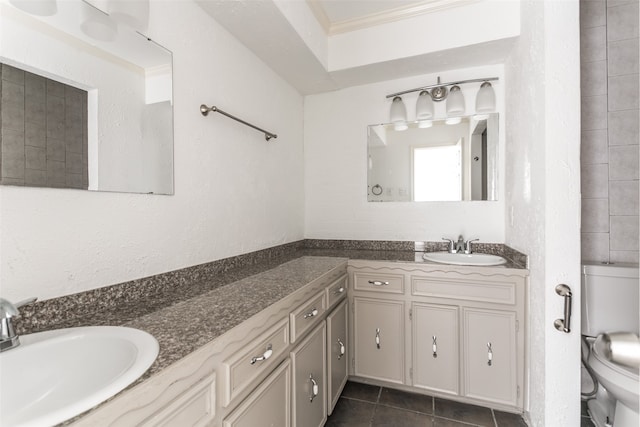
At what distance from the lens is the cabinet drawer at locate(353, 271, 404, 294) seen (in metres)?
1.96

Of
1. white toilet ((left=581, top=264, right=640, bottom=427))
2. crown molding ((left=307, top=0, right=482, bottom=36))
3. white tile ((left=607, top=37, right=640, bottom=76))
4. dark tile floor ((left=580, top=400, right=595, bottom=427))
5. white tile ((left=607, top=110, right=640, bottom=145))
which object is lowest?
dark tile floor ((left=580, top=400, right=595, bottom=427))

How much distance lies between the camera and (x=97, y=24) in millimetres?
1033

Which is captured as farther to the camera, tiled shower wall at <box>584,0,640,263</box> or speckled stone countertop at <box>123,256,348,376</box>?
tiled shower wall at <box>584,0,640,263</box>

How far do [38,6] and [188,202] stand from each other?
814mm

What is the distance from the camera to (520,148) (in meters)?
1.80

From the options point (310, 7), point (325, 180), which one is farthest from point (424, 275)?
point (310, 7)

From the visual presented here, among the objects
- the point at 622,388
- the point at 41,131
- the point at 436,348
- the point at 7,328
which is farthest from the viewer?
the point at 436,348

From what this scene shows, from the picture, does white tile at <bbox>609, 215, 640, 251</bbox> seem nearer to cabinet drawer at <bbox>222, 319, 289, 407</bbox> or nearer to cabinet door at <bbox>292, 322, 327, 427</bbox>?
cabinet door at <bbox>292, 322, 327, 427</bbox>

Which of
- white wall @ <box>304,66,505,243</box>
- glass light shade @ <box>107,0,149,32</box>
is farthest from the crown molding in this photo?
→ glass light shade @ <box>107,0,149,32</box>

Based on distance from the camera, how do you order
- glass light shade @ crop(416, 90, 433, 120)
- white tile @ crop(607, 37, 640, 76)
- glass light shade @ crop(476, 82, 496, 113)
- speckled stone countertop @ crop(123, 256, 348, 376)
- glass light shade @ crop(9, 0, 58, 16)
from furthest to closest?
glass light shade @ crop(416, 90, 433, 120) < glass light shade @ crop(476, 82, 496, 113) < white tile @ crop(607, 37, 640, 76) < glass light shade @ crop(9, 0, 58, 16) < speckled stone countertop @ crop(123, 256, 348, 376)

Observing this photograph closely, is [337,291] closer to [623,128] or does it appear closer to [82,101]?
[82,101]

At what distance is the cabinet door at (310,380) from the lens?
1.28m

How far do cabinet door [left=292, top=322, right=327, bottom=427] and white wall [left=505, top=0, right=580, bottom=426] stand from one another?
107 centimetres

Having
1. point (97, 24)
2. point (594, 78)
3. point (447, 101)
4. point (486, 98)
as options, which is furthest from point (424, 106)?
point (97, 24)
